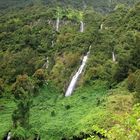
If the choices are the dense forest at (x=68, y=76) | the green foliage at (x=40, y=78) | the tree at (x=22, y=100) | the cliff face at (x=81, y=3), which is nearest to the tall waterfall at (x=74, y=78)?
the dense forest at (x=68, y=76)

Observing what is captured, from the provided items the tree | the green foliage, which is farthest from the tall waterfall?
the tree

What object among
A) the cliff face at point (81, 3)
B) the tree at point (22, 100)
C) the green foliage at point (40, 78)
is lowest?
the tree at point (22, 100)

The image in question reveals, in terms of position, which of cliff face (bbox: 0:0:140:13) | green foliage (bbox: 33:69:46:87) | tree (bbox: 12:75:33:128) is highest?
cliff face (bbox: 0:0:140:13)

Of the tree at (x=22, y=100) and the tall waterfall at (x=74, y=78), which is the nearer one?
the tree at (x=22, y=100)

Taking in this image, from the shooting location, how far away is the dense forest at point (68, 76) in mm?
40938

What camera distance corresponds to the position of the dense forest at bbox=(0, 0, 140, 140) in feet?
134

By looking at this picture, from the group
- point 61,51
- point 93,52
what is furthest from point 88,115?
point 61,51

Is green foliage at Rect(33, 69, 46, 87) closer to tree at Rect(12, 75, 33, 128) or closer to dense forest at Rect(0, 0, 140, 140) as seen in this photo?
dense forest at Rect(0, 0, 140, 140)

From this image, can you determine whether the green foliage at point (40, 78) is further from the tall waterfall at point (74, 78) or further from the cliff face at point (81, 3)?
the cliff face at point (81, 3)

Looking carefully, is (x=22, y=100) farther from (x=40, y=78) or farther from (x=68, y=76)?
(x=68, y=76)

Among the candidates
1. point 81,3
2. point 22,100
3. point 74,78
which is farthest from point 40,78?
point 81,3

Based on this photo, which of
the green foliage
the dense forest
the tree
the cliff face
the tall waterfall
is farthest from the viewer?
the cliff face

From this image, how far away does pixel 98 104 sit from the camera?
4591 cm

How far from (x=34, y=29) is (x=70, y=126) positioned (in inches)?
2173
